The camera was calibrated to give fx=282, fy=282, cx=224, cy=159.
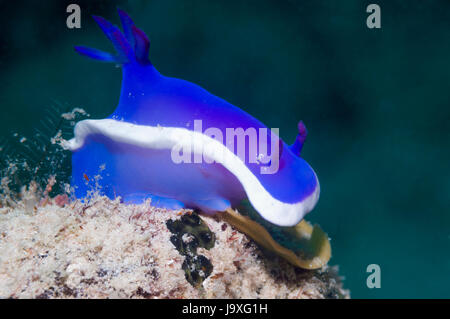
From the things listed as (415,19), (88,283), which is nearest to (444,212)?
(415,19)

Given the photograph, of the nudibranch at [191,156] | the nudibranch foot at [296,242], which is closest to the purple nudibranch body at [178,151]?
the nudibranch at [191,156]

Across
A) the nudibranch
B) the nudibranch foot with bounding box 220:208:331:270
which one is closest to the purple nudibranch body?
the nudibranch

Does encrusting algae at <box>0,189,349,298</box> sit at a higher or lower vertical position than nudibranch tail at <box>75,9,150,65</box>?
lower

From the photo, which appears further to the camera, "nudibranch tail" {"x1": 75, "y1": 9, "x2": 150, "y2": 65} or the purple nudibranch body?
"nudibranch tail" {"x1": 75, "y1": 9, "x2": 150, "y2": 65}

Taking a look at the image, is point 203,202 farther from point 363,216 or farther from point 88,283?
point 363,216

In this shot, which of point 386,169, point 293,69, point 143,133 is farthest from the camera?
point 386,169

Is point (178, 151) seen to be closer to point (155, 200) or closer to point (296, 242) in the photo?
point (155, 200)

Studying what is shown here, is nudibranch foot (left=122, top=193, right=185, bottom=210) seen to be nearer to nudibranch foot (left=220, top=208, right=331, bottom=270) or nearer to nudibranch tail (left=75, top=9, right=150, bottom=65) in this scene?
nudibranch foot (left=220, top=208, right=331, bottom=270)
